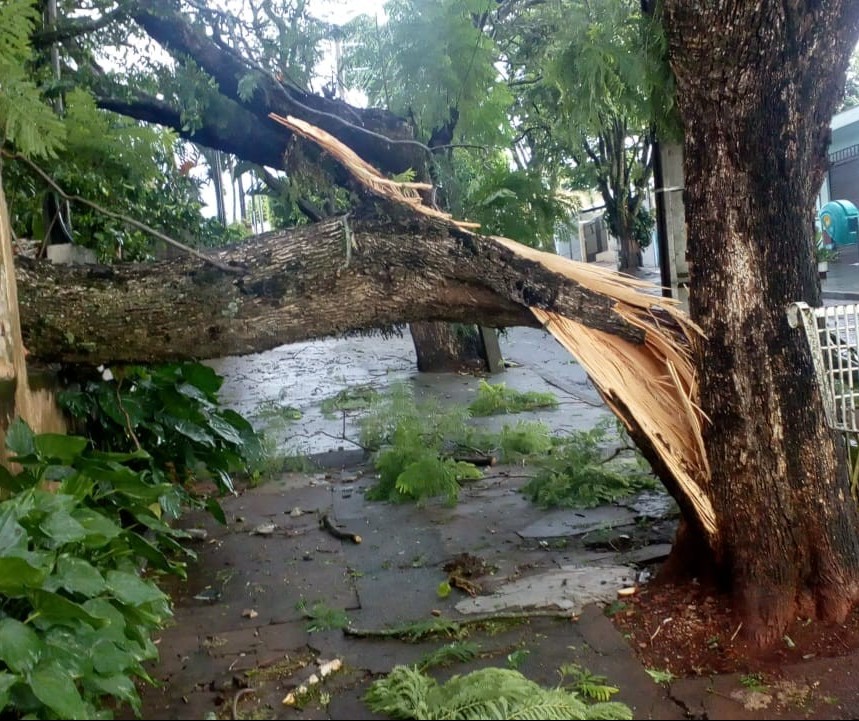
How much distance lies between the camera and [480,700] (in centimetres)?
253

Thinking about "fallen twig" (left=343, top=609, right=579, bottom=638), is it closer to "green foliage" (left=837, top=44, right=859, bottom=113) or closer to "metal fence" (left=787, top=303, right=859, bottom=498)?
"metal fence" (left=787, top=303, right=859, bottom=498)

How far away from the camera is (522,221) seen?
25.3 feet

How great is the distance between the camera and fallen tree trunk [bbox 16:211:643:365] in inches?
159

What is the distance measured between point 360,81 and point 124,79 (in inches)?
89.6

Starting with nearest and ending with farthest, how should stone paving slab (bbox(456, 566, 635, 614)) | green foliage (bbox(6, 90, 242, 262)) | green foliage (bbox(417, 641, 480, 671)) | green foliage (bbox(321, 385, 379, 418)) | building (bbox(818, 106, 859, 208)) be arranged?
1. green foliage (bbox(417, 641, 480, 671))
2. stone paving slab (bbox(456, 566, 635, 614))
3. green foliage (bbox(6, 90, 242, 262))
4. green foliage (bbox(321, 385, 379, 418))
5. building (bbox(818, 106, 859, 208))

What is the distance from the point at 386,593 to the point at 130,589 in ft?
5.52

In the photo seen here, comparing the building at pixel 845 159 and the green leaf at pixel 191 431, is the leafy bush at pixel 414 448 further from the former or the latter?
the building at pixel 845 159

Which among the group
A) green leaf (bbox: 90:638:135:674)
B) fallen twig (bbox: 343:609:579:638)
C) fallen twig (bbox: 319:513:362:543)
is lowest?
fallen twig (bbox: 319:513:362:543)

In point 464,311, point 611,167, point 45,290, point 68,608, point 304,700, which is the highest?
point 611,167

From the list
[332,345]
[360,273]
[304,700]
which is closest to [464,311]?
[360,273]

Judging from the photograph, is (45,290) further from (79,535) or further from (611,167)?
(611,167)

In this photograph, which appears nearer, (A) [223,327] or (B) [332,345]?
(A) [223,327]

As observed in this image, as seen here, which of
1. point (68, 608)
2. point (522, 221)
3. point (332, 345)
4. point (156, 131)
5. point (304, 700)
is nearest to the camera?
point (68, 608)

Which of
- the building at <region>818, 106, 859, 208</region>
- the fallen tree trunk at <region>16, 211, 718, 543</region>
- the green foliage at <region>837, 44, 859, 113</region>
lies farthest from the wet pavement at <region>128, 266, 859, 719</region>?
the building at <region>818, 106, 859, 208</region>
